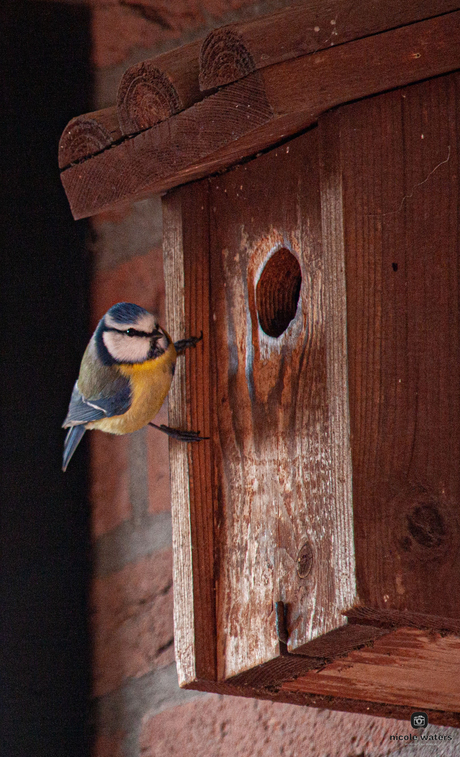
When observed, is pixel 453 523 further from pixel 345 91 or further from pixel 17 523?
pixel 17 523

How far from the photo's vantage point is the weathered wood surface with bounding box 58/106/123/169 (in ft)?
3.33

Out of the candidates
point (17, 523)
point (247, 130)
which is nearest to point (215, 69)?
point (247, 130)

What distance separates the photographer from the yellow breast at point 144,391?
1.14 metres

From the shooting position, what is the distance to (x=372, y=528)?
750 millimetres

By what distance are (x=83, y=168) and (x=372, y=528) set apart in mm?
560

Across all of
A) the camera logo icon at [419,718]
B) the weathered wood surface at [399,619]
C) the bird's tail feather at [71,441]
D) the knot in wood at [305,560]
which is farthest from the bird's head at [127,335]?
the camera logo icon at [419,718]

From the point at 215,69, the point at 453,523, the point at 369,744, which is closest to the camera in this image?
the point at 453,523

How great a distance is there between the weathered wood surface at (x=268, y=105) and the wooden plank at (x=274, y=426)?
0.07 m

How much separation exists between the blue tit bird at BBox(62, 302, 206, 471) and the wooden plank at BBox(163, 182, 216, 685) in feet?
0.24

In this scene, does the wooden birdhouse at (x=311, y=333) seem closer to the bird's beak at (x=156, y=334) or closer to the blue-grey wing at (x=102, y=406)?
the bird's beak at (x=156, y=334)

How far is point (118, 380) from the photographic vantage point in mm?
1268

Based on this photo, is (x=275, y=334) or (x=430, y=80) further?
(x=275, y=334)

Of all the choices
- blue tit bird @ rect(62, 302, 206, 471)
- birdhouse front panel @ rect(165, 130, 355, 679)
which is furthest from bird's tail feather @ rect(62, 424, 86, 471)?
birdhouse front panel @ rect(165, 130, 355, 679)

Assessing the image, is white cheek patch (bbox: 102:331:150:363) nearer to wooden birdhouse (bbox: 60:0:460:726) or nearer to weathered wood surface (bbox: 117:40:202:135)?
wooden birdhouse (bbox: 60:0:460:726)
